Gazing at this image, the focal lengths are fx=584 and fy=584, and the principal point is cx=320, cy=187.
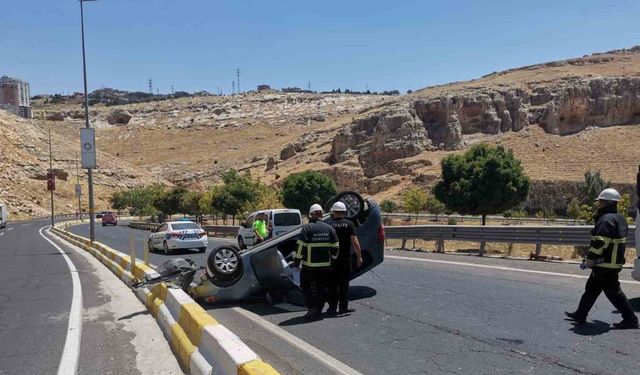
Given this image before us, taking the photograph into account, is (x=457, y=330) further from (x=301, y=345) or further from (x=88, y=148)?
(x=88, y=148)

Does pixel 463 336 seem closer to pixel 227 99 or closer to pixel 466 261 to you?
pixel 466 261

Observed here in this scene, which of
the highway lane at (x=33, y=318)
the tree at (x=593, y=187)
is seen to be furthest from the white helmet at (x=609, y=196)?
the tree at (x=593, y=187)

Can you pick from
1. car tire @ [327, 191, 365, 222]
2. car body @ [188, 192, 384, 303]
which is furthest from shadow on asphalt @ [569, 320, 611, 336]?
car tire @ [327, 191, 365, 222]

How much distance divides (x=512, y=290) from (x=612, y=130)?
88807 millimetres

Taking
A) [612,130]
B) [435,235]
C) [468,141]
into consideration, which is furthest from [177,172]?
[435,235]

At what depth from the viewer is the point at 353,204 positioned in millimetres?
10117

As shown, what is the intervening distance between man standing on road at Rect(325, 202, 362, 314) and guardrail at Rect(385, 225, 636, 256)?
24.0 feet

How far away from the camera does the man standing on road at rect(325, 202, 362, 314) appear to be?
8336 millimetres

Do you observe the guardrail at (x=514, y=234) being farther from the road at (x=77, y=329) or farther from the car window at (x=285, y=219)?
the road at (x=77, y=329)

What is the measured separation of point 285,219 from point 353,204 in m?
15.3

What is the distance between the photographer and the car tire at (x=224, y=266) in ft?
30.6

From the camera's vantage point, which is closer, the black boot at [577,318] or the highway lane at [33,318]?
the highway lane at [33,318]

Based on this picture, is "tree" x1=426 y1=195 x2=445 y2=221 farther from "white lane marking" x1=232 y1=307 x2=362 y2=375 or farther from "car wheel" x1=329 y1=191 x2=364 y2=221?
"white lane marking" x1=232 y1=307 x2=362 y2=375

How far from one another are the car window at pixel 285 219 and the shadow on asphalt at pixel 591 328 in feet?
59.8
